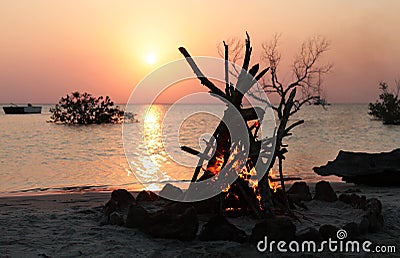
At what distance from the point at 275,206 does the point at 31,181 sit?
12.5m

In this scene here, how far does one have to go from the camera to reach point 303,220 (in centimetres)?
830

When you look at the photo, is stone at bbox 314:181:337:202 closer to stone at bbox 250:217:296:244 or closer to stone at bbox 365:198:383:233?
stone at bbox 365:198:383:233

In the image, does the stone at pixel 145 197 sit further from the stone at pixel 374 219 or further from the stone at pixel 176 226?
the stone at pixel 374 219

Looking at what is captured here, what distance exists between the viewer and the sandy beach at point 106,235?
6.62 meters

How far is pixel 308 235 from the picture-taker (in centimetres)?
699

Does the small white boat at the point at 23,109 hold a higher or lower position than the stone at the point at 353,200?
higher

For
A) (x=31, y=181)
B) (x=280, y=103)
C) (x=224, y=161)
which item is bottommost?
(x=31, y=181)

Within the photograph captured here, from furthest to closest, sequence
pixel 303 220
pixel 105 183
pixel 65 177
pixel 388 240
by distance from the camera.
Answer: pixel 65 177, pixel 105 183, pixel 303 220, pixel 388 240

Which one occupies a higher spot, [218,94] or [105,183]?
[218,94]

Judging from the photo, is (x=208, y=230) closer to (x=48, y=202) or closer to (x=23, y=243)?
(x=23, y=243)

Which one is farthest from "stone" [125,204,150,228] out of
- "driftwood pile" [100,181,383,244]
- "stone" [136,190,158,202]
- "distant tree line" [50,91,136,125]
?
"distant tree line" [50,91,136,125]

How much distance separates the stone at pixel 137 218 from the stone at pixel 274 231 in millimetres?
1843

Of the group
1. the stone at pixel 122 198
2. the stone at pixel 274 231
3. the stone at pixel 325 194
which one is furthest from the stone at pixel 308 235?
the stone at pixel 122 198

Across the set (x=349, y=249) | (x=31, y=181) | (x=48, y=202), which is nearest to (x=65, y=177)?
(x=31, y=181)
